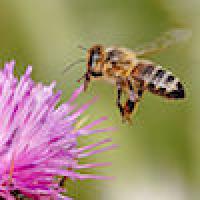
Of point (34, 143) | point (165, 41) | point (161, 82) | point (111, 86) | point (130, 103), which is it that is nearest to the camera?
point (34, 143)

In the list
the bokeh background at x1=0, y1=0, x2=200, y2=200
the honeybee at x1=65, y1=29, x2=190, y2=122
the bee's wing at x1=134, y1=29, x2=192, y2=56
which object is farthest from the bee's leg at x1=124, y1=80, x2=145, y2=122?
the bokeh background at x1=0, y1=0, x2=200, y2=200

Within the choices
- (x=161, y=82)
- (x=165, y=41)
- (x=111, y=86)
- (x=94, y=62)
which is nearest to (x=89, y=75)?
(x=94, y=62)

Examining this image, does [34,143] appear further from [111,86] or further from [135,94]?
[111,86]

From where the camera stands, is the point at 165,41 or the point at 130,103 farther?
the point at 165,41

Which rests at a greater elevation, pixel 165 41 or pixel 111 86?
pixel 111 86

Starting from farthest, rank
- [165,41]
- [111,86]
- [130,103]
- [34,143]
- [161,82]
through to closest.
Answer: [111,86]
[165,41]
[130,103]
[161,82]
[34,143]

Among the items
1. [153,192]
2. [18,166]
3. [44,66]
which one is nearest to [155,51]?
[18,166]
